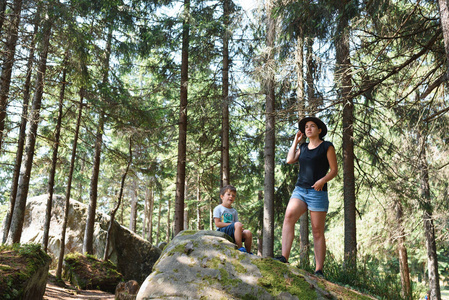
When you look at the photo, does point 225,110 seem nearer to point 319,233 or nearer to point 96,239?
point 96,239

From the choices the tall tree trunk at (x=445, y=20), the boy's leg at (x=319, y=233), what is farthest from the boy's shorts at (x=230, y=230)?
the tall tree trunk at (x=445, y=20)

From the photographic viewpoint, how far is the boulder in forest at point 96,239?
1275 centimetres

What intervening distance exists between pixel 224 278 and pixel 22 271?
3.85m

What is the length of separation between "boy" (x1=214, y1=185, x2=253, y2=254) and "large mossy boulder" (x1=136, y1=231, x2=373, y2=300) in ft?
1.76

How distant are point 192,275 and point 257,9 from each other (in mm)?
8013

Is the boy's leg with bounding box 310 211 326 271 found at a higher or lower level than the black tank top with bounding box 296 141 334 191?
lower

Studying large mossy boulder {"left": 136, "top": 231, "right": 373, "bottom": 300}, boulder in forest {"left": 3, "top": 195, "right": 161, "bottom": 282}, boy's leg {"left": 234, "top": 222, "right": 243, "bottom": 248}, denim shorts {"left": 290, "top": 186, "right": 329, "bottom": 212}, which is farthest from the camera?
boulder in forest {"left": 3, "top": 195, "right": 161, "bottom": 282}

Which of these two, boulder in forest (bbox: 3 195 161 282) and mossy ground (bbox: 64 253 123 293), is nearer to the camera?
mossy ground (bbox: 64 253 123 293)

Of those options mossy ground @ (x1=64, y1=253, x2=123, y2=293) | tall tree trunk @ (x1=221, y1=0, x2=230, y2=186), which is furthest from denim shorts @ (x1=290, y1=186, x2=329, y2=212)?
mossy ground @ (x1=64, y1=253, x2=123, y2=293)

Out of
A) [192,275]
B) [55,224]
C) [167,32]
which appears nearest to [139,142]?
[167,32]

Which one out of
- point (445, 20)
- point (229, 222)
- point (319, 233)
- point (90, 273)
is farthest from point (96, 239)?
point (445, 20)

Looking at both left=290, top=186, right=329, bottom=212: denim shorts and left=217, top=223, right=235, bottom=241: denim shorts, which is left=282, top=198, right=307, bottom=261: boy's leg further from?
left=217, top=223, right=235, bottom=241: denim shorts

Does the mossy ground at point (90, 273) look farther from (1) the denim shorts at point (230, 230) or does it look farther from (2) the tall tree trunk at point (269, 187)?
(1) the denim shorts at point (230, 230)

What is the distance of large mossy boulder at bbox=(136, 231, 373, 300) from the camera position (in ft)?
11.2
